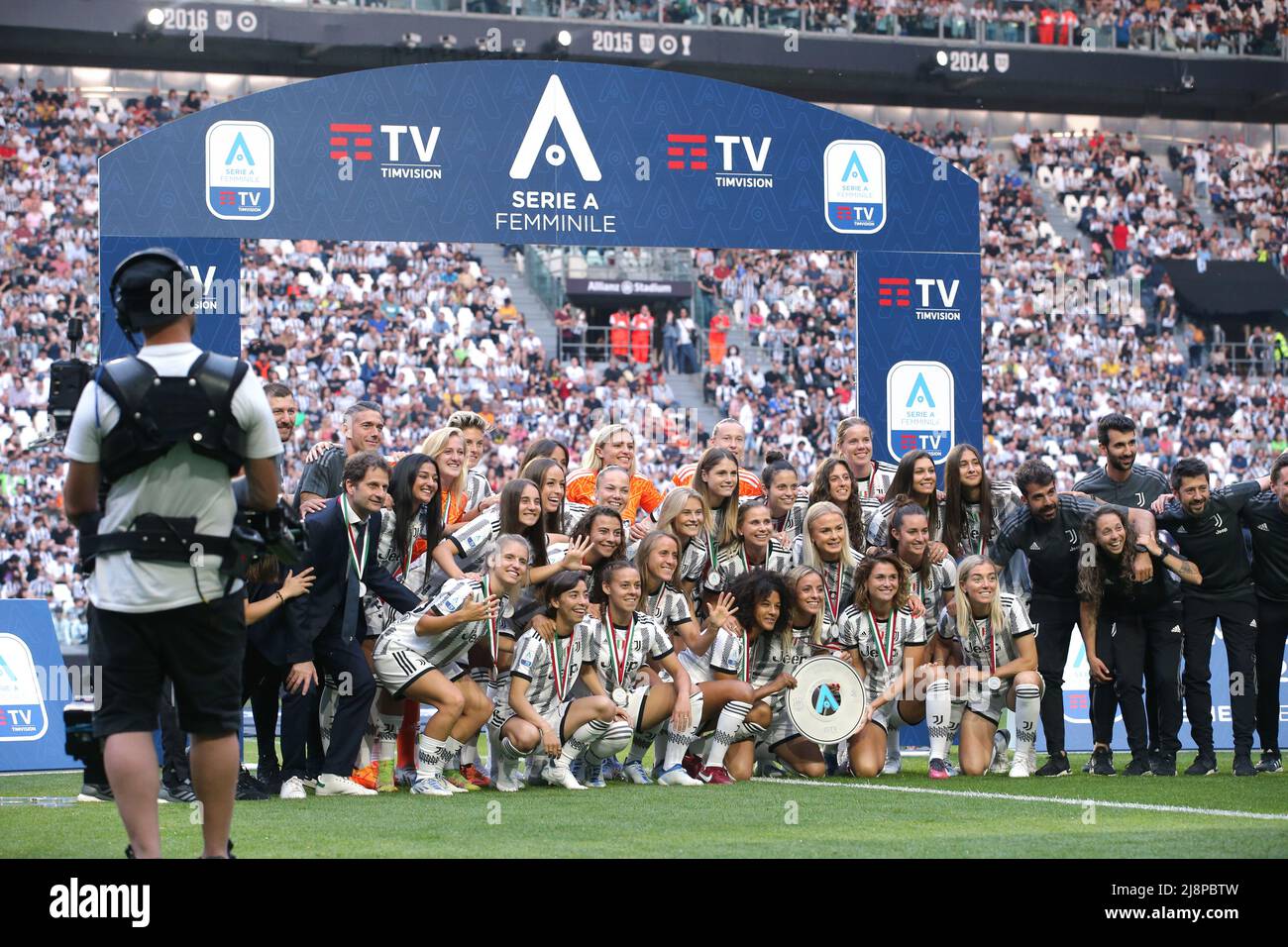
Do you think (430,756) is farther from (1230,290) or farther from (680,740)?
(1230,290)

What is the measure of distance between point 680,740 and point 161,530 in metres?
5.03

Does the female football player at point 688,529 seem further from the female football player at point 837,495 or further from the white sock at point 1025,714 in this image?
the white sock at point 1025,714

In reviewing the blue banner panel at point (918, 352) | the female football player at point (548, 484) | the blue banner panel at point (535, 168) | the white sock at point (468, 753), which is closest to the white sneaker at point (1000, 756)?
the female football player at point (548, 484)

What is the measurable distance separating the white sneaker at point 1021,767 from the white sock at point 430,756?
336 centimetres

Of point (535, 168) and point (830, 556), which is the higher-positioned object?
point (535, 168)

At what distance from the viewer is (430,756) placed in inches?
358

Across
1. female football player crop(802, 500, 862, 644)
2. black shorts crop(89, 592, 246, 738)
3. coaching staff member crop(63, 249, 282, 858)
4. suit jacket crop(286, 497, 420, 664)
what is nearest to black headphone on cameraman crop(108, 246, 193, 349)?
coaching staff member crop(63, 249, 282, 858)

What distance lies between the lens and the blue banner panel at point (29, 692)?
38.1ft

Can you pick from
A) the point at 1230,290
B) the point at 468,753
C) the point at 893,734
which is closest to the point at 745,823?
the point at 468,753

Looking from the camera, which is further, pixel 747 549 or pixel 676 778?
pixel 747 549

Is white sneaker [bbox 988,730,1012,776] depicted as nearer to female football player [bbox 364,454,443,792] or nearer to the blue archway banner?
the blue archway banner

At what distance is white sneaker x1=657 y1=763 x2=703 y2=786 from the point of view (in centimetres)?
959

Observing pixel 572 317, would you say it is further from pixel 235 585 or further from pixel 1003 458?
pixel 235 585
